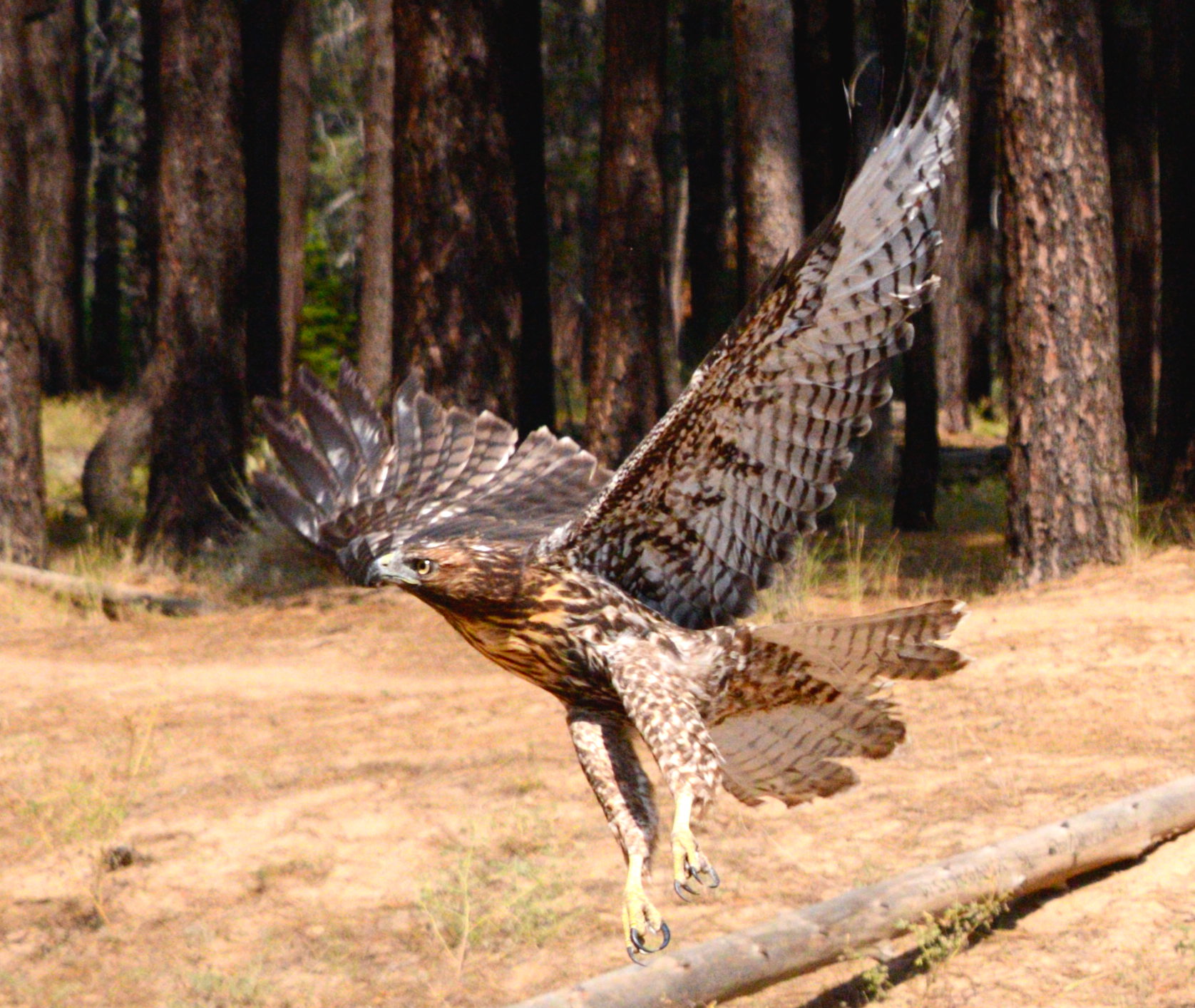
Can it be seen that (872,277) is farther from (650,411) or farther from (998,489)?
(998,489)

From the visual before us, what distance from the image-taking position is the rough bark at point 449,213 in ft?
36.0

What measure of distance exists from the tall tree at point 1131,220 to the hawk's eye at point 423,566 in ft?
43.8

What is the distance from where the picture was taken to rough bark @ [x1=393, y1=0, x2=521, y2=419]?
10977 mm

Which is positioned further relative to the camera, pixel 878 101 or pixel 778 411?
Result: pixel 878 101

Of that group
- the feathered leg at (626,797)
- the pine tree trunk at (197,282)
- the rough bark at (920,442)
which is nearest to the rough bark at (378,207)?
the pine tree trunk at (197,282)

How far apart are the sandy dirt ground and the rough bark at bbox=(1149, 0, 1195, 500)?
13.1 feet

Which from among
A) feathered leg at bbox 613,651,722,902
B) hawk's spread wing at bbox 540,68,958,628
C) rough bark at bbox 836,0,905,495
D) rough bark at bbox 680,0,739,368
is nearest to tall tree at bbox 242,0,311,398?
rough bark at bbox 836,0,905,495

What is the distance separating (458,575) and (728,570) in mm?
770

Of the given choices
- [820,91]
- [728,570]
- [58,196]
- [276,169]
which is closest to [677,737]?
[728,570]

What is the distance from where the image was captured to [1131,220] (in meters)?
16.8

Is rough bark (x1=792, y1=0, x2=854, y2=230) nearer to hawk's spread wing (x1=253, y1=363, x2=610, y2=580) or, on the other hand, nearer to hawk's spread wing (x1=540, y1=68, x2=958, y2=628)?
hawk's spread wing (x1=253, y1=363, x2=610, y2=580)

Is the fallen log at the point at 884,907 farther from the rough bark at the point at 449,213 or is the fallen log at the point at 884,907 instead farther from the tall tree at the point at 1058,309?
the rough bark at the point at 449,213

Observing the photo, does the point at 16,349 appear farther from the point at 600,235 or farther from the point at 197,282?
the point at 600,235

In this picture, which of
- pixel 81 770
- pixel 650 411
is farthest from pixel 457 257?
pixel 81 770
